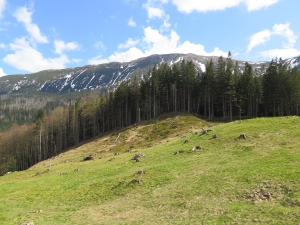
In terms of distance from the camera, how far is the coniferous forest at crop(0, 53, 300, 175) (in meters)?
84.3

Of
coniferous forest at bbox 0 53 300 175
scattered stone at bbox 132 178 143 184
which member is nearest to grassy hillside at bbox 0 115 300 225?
scattered stone at bbox 132 178 143 184

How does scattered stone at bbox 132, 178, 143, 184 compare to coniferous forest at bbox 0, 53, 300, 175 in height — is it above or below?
below

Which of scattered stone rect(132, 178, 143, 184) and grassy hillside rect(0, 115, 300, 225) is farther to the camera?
scattered stone rect(132, 178, 143, 184)

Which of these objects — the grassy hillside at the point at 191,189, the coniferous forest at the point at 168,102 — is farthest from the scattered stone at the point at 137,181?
the coniferous forest at the point at 168,102

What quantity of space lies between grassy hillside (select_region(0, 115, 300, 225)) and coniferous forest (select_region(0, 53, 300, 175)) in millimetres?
47643

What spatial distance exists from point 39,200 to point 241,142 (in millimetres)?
29717

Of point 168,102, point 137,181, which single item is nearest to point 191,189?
point 137,181

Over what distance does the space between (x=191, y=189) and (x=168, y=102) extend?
85.1 meters

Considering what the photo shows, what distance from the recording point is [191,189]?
23.5m

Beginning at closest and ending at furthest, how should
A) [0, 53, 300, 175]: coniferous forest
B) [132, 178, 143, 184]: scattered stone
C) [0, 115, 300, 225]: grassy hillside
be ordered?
[0, 115, 300, 225]: grassy hillside < [132, 178, 143, 184]: scattered stone < [0, 53, 300, 175]: coniferous forest

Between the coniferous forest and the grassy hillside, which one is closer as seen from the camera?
the grassy hillside

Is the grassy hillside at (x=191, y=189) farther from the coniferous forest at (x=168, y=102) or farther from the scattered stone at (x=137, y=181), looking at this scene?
the coniferous forest at (x=168, y=102)

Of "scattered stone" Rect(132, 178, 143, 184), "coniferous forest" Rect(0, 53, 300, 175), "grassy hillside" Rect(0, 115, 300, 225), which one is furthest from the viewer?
"coniferous forest" Rect(0, 53, 300, 175)

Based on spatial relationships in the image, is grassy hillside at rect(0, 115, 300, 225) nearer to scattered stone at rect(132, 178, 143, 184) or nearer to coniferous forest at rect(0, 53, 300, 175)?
scattered stone at rect(132, 178, 143, 184)
